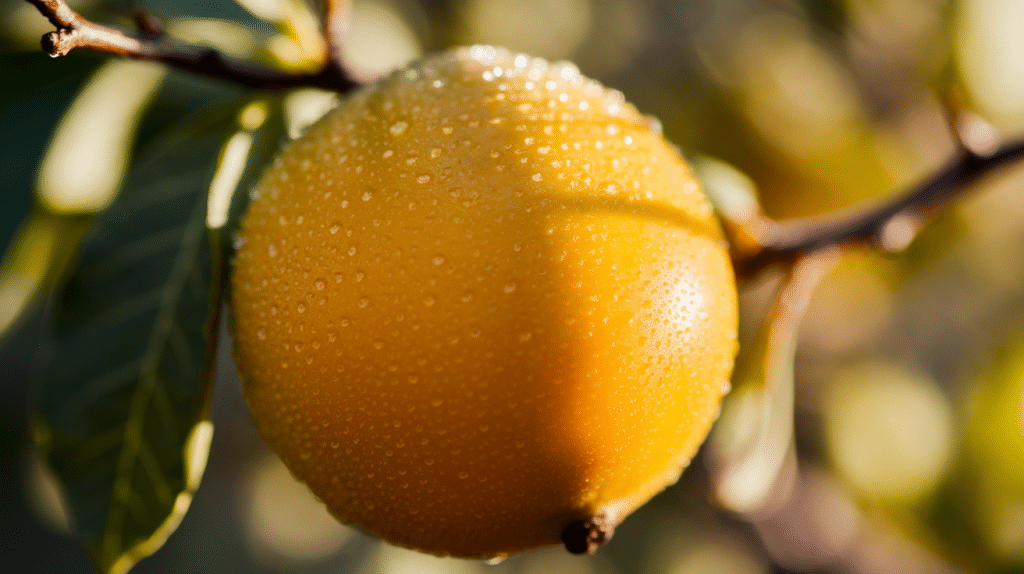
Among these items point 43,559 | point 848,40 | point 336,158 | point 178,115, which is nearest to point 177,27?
point 178,115

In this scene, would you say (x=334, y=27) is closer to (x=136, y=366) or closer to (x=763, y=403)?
(x=136, y=366)

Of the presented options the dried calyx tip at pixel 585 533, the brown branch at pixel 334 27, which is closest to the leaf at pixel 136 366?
the brown branch at pixel 334 27

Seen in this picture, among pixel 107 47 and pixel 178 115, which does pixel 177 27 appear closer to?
pixel 178 115

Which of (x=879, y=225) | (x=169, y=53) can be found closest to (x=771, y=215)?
(x=879, y=225)

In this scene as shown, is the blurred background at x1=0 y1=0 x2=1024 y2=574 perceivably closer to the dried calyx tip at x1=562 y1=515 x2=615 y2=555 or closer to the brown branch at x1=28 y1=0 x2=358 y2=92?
the brown branch at x1=28 y1=0 x2=358 y2=92

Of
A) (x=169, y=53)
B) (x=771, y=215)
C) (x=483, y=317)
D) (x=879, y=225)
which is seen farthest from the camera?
(x=771, y=215)

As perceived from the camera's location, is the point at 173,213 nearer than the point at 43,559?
Yes

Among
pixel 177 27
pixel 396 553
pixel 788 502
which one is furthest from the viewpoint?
pixel 396 553
